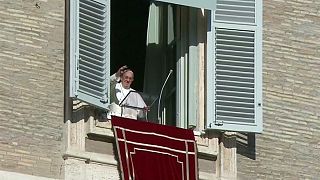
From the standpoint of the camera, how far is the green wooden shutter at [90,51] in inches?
1212

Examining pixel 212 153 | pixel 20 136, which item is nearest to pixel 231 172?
pixel 212 153

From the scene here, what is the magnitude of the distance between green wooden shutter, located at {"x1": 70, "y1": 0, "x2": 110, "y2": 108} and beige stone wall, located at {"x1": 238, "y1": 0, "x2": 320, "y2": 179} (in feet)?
5.46

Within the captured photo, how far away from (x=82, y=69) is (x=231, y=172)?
1.84 m

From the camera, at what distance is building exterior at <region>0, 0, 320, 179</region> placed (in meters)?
30.6

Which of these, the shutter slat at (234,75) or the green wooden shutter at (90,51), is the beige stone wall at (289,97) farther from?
the green wooden shutter at (90,51)

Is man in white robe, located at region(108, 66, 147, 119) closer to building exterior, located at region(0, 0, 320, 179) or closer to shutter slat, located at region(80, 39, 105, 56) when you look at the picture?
building exterior, located at region(0, 0, 320, 179)

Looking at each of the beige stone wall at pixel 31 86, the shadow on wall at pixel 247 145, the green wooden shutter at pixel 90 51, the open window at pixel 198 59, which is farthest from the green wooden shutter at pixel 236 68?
the beige stone wall at pixel 31 86

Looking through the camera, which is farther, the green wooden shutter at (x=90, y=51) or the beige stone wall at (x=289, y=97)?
the beige stone wall at (x=289, y=97)

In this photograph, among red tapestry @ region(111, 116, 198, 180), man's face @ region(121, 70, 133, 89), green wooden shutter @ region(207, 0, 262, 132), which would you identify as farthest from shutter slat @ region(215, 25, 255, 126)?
man's face @ region(121, 70, 133, 89)

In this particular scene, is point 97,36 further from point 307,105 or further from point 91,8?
point 307,105

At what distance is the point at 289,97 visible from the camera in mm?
32094

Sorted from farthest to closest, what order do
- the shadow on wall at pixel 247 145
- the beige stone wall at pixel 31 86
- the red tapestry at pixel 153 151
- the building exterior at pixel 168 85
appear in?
the shadow on wall at pixel 247 145
the red tapestry at pixel 153 151
the building exterior at pixel 168 85
the beige stone wall at pixel 31 86

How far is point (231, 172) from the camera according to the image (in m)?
31.4

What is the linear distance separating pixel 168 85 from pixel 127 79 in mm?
634
